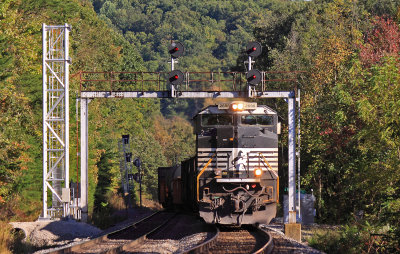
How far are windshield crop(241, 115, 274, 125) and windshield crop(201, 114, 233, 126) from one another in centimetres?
51

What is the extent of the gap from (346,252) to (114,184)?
54.5 m

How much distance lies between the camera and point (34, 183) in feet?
124

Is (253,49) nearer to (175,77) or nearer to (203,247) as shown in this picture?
(175,77)

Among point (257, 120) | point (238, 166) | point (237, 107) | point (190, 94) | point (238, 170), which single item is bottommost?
point (238, 170)

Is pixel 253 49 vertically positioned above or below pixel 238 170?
above

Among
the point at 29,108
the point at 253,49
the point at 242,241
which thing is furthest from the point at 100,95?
the point at 29,108

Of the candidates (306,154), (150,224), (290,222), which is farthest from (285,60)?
(290,222)

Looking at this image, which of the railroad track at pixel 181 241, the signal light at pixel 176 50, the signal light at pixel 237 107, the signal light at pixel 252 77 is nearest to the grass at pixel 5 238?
the railroad track at pixel 181 241

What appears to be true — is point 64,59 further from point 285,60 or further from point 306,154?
point 285,60

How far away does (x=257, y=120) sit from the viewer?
76.5 feet

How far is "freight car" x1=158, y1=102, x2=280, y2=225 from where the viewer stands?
2250cm

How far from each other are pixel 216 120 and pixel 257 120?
58.5 inches

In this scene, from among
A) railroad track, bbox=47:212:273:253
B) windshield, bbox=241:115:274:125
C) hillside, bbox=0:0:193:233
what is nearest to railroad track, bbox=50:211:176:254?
railroad track, bbox=47:212:273:253

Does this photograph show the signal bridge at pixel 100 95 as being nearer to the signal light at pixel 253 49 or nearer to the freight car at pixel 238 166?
the signal light at pixel 253 49
